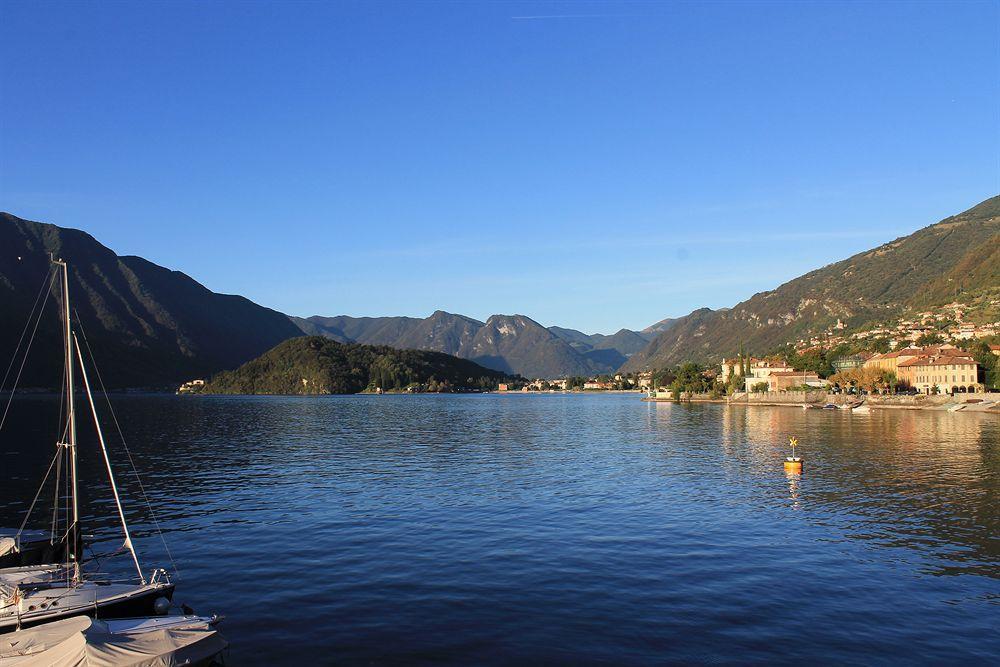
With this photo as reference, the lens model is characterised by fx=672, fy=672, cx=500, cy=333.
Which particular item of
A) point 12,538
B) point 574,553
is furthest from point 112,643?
point 574,553

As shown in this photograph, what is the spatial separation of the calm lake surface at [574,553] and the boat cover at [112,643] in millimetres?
2530

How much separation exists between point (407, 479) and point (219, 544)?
23.0 metres

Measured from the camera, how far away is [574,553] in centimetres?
3316

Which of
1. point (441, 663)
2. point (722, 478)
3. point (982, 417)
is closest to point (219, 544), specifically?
point (441, 663)

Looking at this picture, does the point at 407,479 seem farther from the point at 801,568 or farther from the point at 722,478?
the point at 801,568

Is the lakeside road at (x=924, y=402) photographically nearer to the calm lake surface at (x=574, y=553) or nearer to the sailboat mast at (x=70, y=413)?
the calm lake surface at (x=574, y=553)

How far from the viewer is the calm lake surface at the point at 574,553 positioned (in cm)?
2252

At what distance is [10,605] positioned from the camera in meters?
21.2

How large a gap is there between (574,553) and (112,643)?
822 inches

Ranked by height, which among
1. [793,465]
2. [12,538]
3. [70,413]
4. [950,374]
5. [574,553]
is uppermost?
[950,374]

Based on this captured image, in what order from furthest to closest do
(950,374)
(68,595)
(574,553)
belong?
(950,374) < (574,553) < (68,595)

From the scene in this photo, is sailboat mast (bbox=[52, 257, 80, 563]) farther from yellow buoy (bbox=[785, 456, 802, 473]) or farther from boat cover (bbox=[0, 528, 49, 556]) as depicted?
yellow buoy (bbox=[785, 456, 802, 473])

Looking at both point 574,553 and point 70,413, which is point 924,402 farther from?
point 70,413

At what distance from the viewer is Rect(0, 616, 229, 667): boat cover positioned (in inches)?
681
